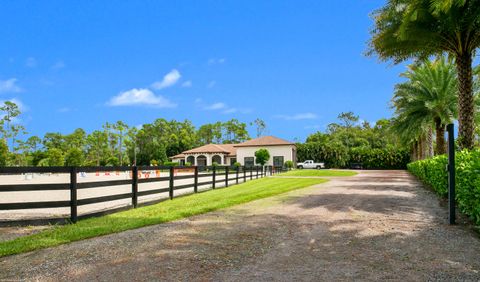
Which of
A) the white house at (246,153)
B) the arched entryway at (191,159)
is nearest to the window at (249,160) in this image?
the white house at (246,153)

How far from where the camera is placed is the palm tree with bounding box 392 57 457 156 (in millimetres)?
19328

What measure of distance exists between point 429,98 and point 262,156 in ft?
107

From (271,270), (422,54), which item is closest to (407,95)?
(422,54)

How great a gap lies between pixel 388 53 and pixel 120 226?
41.2ft

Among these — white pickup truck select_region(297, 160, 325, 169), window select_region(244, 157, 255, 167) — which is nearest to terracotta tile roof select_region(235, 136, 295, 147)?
window select_region(244, 157, 255, 167)

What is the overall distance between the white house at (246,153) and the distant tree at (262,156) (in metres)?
2.52

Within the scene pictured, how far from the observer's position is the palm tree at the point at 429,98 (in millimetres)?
19328

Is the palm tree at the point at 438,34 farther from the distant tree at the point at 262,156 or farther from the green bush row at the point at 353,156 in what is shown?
the green bush row at the point at 353,156

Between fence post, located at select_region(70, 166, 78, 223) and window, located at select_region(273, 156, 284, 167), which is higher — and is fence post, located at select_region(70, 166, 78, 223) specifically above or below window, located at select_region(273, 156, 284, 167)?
above

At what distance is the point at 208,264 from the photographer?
447 cm

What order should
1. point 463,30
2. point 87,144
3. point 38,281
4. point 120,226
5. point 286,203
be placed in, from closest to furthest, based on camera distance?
1. point 38,281
2. point 120,226
3. point 286,203
4. point 463,30
5. point 87,144

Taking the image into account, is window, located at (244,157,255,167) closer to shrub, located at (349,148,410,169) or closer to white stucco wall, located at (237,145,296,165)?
white stucco wall, located at (237,145,296,165)

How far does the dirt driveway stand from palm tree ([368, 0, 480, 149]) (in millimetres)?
6438

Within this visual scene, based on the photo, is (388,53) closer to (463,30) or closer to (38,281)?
(463,30)
